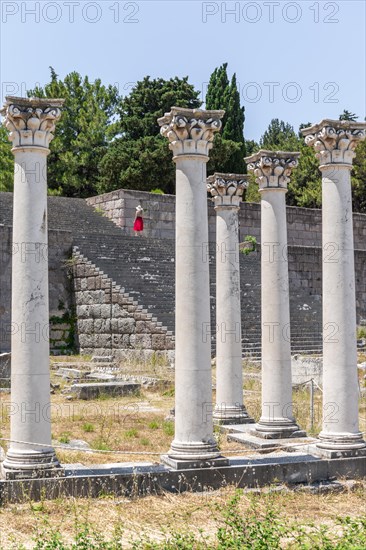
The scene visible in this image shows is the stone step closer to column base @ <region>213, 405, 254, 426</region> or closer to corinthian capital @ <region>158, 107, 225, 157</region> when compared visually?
column base @ <region>213, 405, 254, 426</region>

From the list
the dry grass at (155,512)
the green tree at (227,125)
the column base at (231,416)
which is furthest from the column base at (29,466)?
the green tree at (227,125)

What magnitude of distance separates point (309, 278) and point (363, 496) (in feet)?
85.7

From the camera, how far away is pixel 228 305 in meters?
14.9

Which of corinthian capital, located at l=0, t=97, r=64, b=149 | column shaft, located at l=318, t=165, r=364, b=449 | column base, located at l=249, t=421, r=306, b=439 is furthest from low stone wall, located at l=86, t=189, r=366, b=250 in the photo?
corinthian capital, located at l=0, t=97, r=64, b=149

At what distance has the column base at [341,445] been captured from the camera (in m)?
11.0

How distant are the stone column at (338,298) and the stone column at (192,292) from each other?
188 centimetres

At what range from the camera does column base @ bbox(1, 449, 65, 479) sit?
30.9 ft

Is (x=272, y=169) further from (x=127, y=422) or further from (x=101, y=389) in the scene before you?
(x=101, y=389)

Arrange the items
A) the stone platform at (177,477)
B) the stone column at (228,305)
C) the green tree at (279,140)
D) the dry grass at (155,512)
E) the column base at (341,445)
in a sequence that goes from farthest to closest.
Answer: the green tree at (279,140)
the stone column at (228,305)
the column base at (341,445)
the stone platform at (177,477)
the dry grass at (155,512)

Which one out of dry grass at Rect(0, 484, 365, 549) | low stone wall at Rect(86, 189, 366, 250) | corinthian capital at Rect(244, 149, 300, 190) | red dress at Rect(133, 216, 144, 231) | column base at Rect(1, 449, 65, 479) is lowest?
dry grass at Rect(0, 484, 365, 549)

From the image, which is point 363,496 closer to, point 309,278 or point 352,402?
point 352,402

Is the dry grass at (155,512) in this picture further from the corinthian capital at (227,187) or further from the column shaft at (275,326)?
the corinthian capital at (227,187)

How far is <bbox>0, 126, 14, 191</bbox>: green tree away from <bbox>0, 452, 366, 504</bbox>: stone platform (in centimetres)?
3647

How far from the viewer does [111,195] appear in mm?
34531
